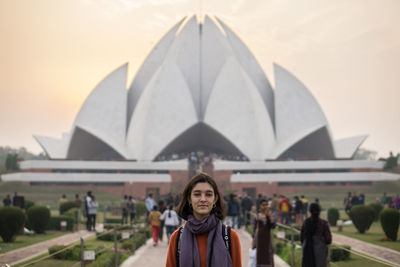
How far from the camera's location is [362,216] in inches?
485

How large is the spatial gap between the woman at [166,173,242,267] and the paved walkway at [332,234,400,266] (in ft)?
18.8

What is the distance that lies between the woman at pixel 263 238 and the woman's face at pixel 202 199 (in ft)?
11.5

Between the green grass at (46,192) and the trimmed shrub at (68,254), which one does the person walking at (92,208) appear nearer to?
the trimmed shrub at (68,254)

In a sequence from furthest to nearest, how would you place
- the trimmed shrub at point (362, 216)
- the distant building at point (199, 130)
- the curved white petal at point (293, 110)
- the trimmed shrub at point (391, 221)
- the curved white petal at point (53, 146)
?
the curved white petal at point (53, 146) → the curved white petal at point (293, 110) → the distant building at point (199, 130) → the trimmed shrub at point (362, 216) → the trimmed shrub at point (391, 221)

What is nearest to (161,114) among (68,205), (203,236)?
(68,205)

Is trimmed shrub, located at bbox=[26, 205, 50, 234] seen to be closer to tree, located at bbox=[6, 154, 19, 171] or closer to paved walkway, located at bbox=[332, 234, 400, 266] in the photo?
paved walkway, located at bbox=[332, 234, 400, 266]

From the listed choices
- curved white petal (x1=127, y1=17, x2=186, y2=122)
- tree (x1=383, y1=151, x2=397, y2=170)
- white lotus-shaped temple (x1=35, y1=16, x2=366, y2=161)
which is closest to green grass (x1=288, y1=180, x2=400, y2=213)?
tree (x1=383, y1=151, x2=397, y2=170)

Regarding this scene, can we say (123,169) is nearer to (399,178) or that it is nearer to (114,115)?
(114,115)

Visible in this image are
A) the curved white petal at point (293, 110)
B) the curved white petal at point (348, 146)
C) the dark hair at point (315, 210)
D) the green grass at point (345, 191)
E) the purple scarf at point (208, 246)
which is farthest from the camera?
the curved white petal at point (348, 146)

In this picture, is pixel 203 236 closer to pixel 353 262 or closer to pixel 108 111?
pixel 353 262

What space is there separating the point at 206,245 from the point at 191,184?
32 centimetres

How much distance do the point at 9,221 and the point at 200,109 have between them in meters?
→ 32.2

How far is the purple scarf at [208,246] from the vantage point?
7.65 feet

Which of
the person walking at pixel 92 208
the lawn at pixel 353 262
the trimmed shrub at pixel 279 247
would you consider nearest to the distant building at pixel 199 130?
the person walking at pixel 92 208
